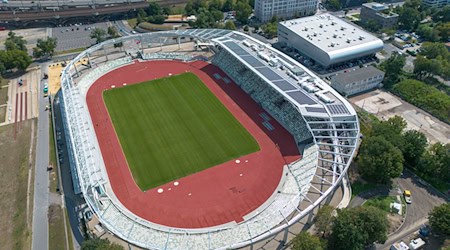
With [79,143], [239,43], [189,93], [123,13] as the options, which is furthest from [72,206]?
[123,13]

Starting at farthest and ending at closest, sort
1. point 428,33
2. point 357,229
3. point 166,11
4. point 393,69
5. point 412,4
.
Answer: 1. point 166,11
2. point 412,4
3. point 428,33
4. point 393,69
5. point 357,229

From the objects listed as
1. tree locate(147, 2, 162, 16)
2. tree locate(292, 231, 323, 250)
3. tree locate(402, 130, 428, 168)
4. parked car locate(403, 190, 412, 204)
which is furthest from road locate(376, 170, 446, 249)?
tree locate(147, 2, 162, 16)

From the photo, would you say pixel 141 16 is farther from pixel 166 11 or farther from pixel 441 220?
pixel 441 220

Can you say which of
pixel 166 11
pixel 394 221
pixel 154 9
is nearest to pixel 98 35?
pixel 154 9

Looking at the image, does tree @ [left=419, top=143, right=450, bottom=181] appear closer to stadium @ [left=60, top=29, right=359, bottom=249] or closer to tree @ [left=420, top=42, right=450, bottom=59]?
stadium @ [left=60, top=29, right=359, bottom=249]

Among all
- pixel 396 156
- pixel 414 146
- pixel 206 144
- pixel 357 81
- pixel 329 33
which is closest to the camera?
pixel 396 156

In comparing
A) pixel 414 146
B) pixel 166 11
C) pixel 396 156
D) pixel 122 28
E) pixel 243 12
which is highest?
pixel 166 11

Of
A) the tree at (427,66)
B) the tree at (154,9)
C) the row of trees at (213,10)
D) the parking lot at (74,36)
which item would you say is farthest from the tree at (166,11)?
the tree at (427,66)
